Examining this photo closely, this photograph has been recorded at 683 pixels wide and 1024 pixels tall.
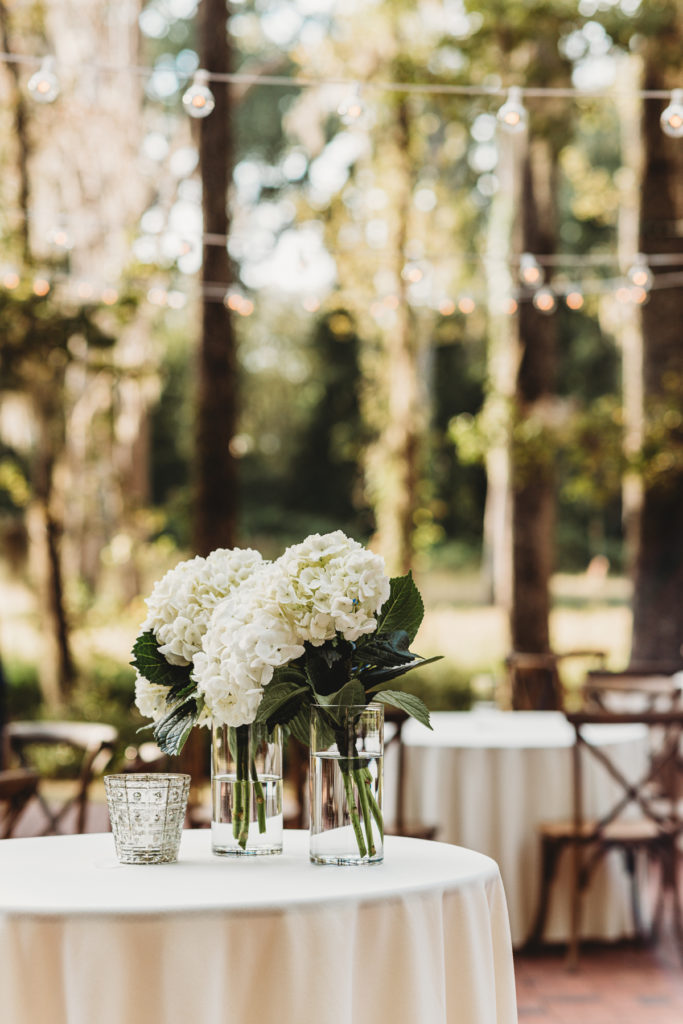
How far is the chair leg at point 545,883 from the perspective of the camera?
6109 millimetres

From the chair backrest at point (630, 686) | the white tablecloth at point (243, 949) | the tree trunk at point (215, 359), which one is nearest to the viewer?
the white tablecloth at point (243, 949)

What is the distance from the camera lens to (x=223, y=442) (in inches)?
427

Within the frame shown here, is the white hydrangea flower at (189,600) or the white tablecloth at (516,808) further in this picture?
the white tablecloth at (516,808)

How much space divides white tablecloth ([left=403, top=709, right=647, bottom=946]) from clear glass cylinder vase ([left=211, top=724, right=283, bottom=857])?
3.14 m

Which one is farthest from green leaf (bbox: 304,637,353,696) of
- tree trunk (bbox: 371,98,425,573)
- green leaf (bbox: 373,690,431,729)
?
tree trunk (bbox: 371,98,425,573)

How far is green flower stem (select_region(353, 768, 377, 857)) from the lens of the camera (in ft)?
9.73

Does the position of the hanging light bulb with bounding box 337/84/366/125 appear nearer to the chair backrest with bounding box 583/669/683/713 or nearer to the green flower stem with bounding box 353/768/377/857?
the chair backrest with bounding box 583/669/683/713

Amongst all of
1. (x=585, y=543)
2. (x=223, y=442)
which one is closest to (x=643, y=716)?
(x=223, y=442)

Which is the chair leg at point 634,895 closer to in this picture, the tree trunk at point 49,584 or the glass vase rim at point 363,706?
the glass vase rim at point 363,706

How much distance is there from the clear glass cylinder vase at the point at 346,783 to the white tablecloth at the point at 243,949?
11 centimetres

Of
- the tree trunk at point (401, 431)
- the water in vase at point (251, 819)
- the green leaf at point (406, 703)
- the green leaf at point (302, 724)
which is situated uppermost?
the tree trunk at point (401, 431)

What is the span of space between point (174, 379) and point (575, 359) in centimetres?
764

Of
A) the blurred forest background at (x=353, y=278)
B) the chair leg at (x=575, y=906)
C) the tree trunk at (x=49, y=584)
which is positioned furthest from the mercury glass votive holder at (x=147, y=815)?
the tree trunk at (x=49, y=584)

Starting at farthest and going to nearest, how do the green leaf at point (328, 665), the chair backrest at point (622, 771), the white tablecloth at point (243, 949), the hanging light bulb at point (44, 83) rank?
the chair backrest at point (622, 771) < the hanging light bulb at point (44, 83) < the green leaf at point (328, 665) < the white tablecloth at point (243, 949)
